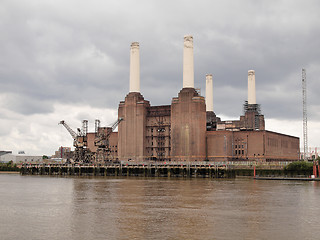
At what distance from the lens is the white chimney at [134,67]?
137 m

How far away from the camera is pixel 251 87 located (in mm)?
152125

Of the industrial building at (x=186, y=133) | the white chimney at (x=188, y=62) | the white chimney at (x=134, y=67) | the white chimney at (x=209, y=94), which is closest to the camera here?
the white chimney at (x=188, y=62)

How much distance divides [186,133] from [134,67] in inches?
1112

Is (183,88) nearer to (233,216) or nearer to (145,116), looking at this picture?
(145,116)

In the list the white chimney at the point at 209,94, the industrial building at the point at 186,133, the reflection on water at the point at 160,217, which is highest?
the white chimney at the point at 209,94

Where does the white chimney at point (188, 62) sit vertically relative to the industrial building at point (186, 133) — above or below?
above

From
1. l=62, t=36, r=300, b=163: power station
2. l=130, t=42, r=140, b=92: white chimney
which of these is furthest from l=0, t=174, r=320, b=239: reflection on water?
l=130, t=42, r=140, b=92: white chimney

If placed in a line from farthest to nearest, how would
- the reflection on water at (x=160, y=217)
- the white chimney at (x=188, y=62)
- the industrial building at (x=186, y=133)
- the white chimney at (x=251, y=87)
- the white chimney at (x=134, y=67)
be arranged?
1. the white chimney at (x=251, y=87)
2. the white chimney at (x=134, y=67)
3. the industrial building at (x=186, y=133)
4. the white chimney at (x=188, y=62)
5. the reflection on water at (x=160, y=217)

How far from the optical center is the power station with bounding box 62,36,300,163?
418 feet

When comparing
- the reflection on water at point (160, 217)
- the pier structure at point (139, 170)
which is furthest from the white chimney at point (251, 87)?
the reflection on water at point (160, 217)

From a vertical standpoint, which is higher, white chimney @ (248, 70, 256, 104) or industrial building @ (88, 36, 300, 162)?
white chimney @ (248, 70, 256, 104)

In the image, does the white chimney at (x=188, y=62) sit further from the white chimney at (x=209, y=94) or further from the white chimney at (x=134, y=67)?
the white chimney at (x=209, y=94)

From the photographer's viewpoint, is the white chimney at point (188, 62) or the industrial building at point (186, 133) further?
the industrial building at point (186, 133)

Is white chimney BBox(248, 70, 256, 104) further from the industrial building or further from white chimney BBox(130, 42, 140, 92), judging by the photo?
white chimney BBox(130, 42, 140, 92)
